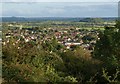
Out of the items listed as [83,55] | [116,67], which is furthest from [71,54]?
[116,67]

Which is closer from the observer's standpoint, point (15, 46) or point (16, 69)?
point (16, 69)

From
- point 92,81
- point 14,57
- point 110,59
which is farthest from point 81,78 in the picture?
point 14,57

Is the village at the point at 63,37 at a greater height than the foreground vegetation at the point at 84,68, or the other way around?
the foreground vegetation at the point at 84,68

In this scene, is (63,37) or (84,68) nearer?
(84,68)

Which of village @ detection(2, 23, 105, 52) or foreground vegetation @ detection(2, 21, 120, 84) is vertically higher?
foreground vegetation @ detection(2, 21, 120, 84)

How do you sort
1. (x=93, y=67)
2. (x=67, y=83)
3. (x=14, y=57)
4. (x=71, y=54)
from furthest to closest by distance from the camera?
(x=14, y=57) → (x=71, y=54) → (x=93, y=67) → (x=67, y=83)

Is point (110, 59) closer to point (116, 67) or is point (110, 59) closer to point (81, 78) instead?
point (116, 67)

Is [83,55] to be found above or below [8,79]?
above

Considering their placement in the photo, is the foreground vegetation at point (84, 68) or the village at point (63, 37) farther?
the village at point (63, 37)

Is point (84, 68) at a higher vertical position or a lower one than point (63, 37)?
higher

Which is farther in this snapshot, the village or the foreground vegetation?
the village

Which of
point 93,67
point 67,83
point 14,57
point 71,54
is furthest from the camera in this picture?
point 14,57
